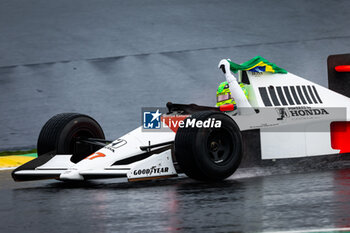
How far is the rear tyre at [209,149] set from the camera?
6742mm

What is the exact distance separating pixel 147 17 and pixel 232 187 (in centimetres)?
681

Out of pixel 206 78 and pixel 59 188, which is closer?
pixel 59 188

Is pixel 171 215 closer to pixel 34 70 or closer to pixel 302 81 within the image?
pixel 302 81

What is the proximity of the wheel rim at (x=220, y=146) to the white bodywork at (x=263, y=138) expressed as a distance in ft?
1.55

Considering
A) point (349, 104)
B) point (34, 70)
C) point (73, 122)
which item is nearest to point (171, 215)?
point (73, 122)

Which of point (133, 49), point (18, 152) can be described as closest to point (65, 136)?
point (18, 152)

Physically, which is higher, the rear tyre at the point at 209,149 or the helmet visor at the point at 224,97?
the helmet visor at the point at 224,97

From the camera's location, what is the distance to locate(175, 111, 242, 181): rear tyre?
674cm

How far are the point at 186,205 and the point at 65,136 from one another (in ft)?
10.2

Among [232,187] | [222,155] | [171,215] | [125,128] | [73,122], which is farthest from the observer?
[125,128]

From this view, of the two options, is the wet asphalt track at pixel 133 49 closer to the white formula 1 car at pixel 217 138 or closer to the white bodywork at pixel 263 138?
the white formula 1 car at pixel 217 138

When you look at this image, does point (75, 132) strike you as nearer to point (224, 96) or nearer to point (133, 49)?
point (224, 96)

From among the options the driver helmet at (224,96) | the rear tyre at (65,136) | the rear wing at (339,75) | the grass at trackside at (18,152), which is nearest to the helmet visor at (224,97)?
the driver helmet at (224,96)

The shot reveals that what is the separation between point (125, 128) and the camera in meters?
12.1
